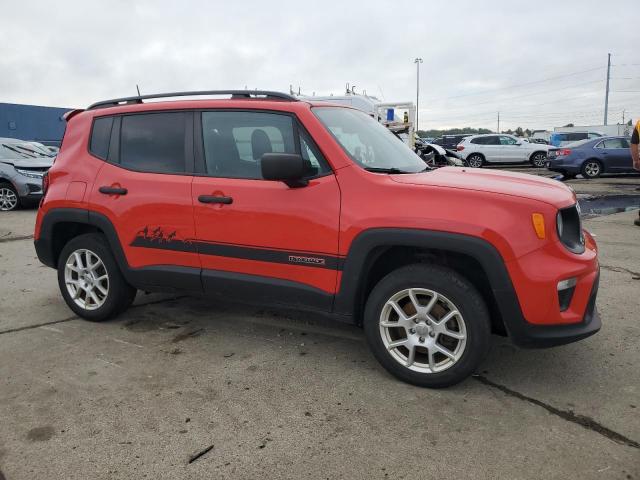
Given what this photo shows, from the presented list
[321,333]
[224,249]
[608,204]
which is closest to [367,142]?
[224,249]

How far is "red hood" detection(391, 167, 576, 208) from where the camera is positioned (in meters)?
3.00

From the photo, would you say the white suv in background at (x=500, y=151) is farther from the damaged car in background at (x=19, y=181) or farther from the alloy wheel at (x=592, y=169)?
the damaged car in background at (x=19, y=181)

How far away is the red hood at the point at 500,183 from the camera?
300 cm

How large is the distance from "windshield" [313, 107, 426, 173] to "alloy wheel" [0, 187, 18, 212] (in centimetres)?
985

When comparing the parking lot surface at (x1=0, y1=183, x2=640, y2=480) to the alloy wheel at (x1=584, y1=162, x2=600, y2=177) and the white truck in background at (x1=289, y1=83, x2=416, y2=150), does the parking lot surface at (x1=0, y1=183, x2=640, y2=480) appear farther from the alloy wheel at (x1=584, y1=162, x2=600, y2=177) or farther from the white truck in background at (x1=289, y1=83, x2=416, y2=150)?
the alloy wheel at (x1=584, y1=162, x2=600, y2=177)

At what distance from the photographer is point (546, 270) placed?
9.27 ft

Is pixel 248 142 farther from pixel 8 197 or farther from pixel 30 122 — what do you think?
pixel 30 122

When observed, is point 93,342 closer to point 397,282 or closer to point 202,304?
point 202,304

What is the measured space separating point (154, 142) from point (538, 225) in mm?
2766

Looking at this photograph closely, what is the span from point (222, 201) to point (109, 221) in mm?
1082

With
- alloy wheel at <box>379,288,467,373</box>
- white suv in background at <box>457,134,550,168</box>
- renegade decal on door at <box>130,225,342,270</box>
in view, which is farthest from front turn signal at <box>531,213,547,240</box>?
white suv in background at <box>457,134,550,168</box>

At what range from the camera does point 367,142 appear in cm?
378

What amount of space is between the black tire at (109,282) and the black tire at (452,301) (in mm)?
2119

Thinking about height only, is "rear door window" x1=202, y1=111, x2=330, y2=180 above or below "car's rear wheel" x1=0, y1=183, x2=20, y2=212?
above
